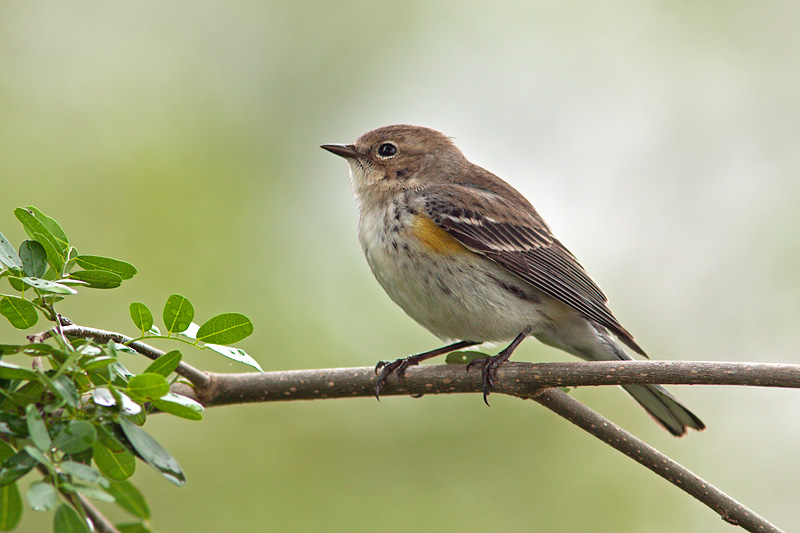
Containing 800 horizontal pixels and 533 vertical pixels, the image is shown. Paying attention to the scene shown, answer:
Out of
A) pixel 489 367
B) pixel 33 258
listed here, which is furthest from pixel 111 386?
pixel 489 367

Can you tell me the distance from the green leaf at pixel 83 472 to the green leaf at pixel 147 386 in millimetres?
229

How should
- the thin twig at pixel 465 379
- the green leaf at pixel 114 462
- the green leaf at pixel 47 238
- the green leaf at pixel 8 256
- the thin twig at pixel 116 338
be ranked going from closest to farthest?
the green leaf at pixel 114 462 < the green leaf at pixel 8 256 < the green leaf at pixel 47 238 < the thin twig at pixel 116 338 < the thin twig at pixel 465 379

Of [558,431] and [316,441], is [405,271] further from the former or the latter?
[558,431]

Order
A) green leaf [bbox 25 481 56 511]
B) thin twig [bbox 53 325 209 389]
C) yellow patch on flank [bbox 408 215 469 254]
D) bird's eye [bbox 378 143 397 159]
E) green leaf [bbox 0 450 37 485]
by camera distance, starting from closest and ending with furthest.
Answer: green leaf [bbox 25 481 56 511]
green leaf [bbox 0 450 37 485]
thin twig [bbox 53 325 209 389]
yellow patch on flank [bbox 408 215 469 254]
bird's eye [bbox 378 143 397 159]

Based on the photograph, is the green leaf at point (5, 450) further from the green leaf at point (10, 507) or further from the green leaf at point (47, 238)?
the green leaf at point (47, 238)

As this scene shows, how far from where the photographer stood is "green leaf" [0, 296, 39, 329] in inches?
86.4

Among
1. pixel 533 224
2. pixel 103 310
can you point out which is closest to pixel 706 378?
pixel 533 224

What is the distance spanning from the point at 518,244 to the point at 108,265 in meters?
3.10

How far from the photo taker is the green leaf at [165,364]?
2.04 meters

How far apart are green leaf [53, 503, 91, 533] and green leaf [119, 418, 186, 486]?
20 centimetres

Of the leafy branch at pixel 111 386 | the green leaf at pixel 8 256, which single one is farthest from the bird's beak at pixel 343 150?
the green leaf at pixel 8 256

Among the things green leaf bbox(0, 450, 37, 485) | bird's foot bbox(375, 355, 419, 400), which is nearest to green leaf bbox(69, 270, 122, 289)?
green leaf bbox(0, 450, 37, 485)

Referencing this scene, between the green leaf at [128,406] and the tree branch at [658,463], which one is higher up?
the tree branch at [658,463]

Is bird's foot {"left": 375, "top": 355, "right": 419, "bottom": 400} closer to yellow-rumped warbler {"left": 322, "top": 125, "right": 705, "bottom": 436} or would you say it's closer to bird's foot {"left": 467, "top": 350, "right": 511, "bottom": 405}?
yellow-rumped warbler {"left": 322, "top": 125, "right": 705, "bottom": 436}
